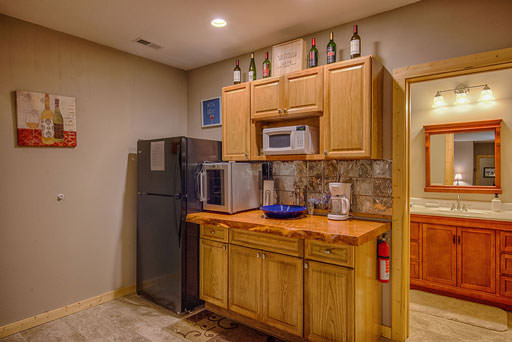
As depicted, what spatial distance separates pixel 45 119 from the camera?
108 inches

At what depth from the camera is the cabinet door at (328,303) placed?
6.54ft

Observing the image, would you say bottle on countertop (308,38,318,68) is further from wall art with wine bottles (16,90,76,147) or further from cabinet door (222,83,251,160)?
wall art with wine bottles (16,90,76,147)

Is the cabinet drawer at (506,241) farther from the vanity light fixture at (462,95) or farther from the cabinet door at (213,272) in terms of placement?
the cabinet door at (213,272)

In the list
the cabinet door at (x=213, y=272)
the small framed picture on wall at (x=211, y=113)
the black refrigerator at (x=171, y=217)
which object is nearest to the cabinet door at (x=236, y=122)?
the black refrigerator at (x=171, y=217)

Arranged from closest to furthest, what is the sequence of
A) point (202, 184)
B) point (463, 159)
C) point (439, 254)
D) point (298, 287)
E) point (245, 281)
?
1. point (298, 287)
2. point (245, 281)
3. point (202, 184)
4. point (439, 254)
5. point (463, 159)

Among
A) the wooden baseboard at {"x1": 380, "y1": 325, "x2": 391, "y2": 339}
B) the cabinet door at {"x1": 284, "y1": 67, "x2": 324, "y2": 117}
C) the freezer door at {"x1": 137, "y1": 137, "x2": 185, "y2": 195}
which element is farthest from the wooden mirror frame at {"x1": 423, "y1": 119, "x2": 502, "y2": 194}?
the freezer door at {"x1": 137, "y1": 137, "x2": 185, "y2": 195}

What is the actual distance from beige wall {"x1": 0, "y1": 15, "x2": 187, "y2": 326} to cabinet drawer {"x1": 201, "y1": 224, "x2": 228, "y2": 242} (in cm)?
111

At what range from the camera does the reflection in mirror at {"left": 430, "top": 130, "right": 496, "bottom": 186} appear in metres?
3.59

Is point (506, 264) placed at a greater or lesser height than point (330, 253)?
lesser

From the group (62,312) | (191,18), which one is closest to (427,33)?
(191,18)

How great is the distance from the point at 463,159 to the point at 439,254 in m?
1.28

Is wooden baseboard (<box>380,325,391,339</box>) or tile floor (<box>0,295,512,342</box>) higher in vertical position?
wooden baseboard (<box>380,325,391,339</box>)

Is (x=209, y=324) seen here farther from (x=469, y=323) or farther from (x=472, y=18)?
(x=472, y=18)

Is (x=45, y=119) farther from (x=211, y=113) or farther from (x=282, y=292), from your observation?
(x=282, y=292)
